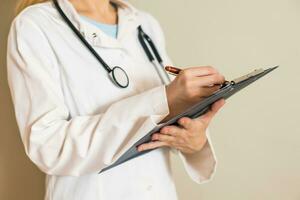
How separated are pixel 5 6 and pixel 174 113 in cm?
62

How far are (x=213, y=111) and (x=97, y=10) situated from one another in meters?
0.39

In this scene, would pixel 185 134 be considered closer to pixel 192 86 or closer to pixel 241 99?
pixel 192 86

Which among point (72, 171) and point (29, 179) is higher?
point (72, 171)

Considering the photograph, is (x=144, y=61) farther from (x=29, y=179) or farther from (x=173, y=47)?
(x=29, y=179)

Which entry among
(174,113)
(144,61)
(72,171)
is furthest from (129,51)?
(72,171)

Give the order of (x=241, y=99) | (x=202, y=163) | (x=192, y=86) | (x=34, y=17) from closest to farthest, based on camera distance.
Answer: (x=192, y=86), (x=34, y=17), (x=202, y=163), (x=241, y=99)

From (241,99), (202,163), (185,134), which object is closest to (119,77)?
(185,134)

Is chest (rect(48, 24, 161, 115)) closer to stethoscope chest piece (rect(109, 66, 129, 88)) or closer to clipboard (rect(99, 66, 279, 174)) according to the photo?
stethoscope chest piece (rect(109, 66, 129, 88))

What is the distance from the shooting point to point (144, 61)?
93 cm

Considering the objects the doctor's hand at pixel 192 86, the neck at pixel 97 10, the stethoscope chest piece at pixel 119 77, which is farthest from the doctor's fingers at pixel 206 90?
the neck at pixel 97 10

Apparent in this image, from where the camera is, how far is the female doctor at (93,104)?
71 cm

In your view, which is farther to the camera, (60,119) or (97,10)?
(97,10)

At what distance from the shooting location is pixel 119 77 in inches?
32.7

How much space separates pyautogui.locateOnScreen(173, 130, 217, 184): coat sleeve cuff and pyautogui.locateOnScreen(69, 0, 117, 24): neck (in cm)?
37
